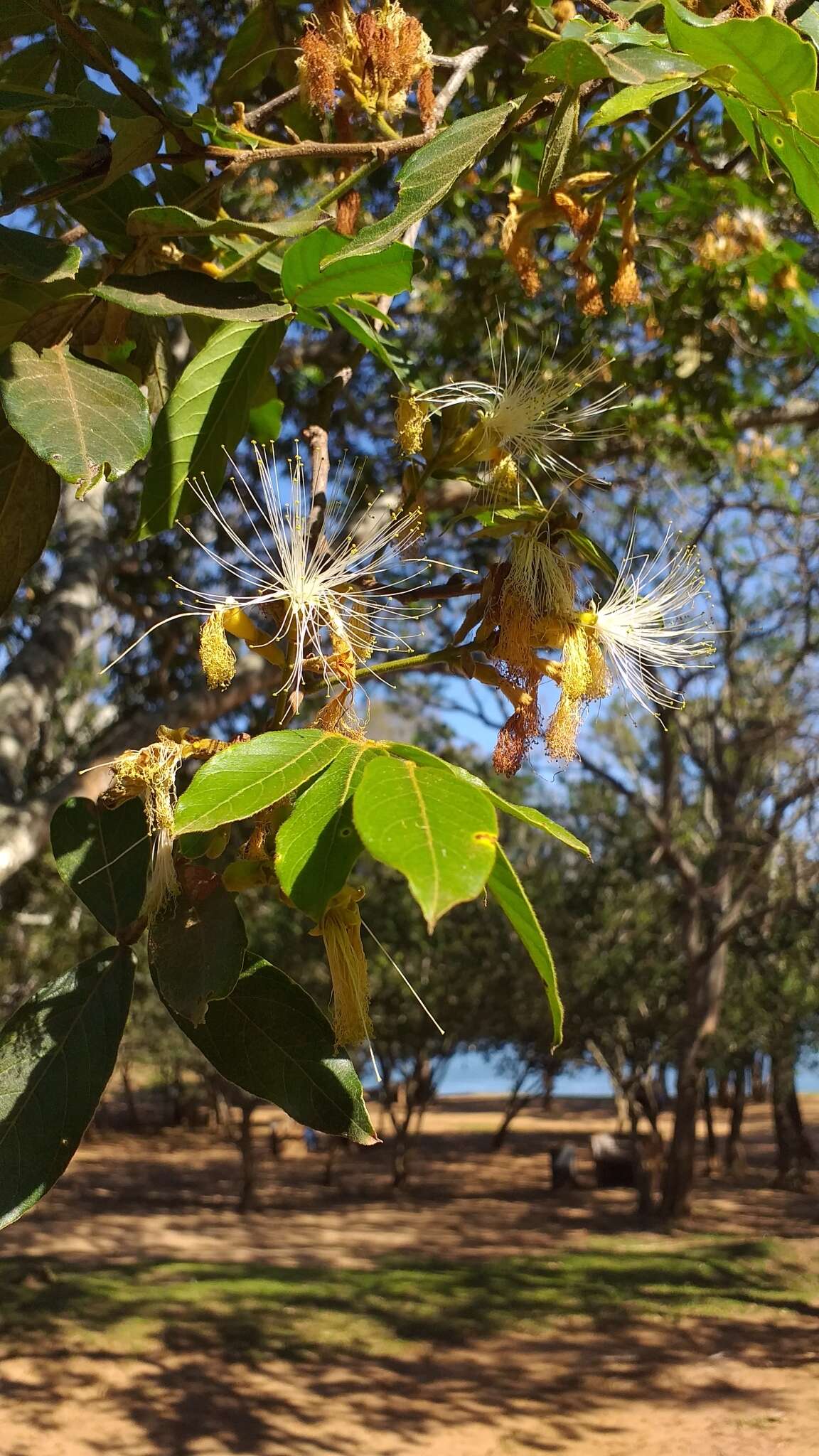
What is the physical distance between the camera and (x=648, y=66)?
2.71 feet

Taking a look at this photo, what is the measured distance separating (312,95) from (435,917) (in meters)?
0.99

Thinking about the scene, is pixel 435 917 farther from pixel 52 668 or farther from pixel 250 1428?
pixel 250 1428

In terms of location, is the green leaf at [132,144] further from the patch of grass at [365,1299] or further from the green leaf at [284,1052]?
the patch of grass at [365,1299]

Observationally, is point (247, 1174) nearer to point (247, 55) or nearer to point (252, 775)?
point (247, 55)

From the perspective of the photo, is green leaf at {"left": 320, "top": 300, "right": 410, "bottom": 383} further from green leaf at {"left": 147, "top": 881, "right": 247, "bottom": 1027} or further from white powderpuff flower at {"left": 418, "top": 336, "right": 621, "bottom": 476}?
green leaf at {"left": 147, "top": 881, "right": 247, "bottom": 1027}

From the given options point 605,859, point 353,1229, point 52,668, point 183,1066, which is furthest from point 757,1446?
point 183,1066

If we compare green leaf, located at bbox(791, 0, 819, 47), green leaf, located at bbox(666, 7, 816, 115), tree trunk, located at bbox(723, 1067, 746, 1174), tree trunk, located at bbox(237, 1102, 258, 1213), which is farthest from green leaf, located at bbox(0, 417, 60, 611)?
tree trunk, located at bbox(723, 1067, 746, 1174)

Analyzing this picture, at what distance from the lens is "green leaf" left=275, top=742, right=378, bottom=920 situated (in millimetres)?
574

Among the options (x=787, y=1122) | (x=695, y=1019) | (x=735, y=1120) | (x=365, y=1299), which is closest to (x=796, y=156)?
(x=365, y=1299)

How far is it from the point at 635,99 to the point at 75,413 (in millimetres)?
410

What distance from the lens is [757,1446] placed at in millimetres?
5531

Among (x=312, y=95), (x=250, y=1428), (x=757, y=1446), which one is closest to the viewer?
(x=312, y=95)

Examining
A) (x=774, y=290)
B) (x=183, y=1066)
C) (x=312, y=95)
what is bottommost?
(x=183, y=1066)

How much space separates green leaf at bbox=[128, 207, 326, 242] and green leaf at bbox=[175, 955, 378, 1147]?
1.71 ft
